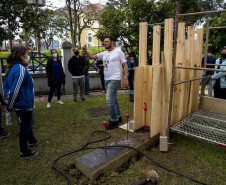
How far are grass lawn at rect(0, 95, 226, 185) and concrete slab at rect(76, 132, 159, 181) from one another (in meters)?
0.09

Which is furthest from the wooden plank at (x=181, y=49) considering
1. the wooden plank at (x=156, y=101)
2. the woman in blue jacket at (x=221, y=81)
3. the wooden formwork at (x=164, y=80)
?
the woman in blue jacket at (x=221, y=81)

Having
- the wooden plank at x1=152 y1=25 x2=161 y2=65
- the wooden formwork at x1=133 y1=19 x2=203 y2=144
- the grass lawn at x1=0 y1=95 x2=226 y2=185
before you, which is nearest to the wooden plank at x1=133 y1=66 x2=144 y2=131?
the wooden formwork at x1=133 y1=19 x2=203 y2=144

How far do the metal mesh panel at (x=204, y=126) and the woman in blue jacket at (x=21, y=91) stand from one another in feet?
8.45

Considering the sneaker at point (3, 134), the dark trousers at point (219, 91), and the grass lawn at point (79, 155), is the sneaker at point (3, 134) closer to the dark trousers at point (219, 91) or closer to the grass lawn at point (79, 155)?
the grass lawn at point (79, 155)

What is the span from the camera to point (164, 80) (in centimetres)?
365

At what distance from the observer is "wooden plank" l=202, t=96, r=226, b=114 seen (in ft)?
14.9

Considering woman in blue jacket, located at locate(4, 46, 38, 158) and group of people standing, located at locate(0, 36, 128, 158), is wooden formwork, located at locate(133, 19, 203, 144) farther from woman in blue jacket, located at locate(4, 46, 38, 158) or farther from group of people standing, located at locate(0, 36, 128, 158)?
woman in blue jacket, located at locate(4, 46, 38, 158)

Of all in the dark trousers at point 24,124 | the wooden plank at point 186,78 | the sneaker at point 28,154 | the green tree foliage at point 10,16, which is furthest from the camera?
→ the green tree foliage at point 10,16

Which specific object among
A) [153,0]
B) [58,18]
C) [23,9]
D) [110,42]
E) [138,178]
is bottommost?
[138,178]

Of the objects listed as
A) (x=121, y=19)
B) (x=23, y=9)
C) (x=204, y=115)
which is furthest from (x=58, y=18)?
(x=204, y=115)

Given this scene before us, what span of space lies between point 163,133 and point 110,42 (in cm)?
226

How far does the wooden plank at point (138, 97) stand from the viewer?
3881 mm

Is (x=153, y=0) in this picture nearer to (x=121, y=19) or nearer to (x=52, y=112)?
(x=121, y=19)

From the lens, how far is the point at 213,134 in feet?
12.6
